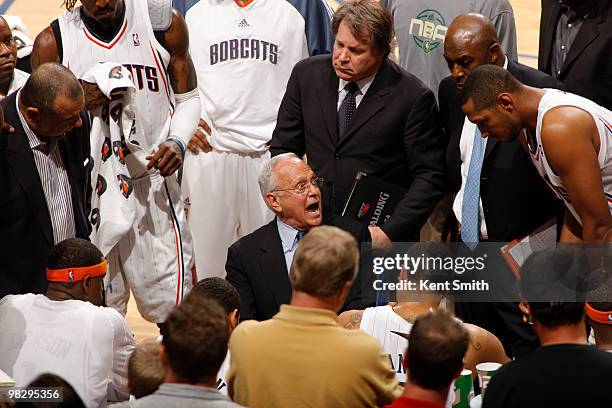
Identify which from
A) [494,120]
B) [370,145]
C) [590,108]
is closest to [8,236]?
[370,145]

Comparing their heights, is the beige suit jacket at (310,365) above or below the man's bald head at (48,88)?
below

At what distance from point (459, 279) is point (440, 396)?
1.67 metres

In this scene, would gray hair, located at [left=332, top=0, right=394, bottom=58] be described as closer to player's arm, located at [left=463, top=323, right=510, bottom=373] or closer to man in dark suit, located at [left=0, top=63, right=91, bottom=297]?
man in dark suit, located at [left=0, top=63, right=91, bottom=297]

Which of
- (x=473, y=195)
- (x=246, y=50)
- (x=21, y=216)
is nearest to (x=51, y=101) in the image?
(x=21, y=216)

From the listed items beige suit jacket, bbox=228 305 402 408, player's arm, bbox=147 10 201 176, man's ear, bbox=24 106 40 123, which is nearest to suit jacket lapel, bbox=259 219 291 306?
player's arm, bbox=147 10 201 176

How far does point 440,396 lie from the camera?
2658mm

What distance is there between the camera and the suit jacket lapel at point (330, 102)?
4648 millimetres

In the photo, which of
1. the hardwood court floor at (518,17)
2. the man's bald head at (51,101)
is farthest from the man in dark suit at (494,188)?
the hardwood court floor at (518,17)

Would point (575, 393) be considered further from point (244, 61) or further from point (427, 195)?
point (244, 61)

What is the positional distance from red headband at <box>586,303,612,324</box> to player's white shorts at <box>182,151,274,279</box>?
234 centimetres

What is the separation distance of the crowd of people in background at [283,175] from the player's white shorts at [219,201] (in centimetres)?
1

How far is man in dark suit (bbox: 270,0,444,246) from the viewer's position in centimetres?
452

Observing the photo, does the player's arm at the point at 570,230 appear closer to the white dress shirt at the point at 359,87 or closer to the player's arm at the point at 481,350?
the player's arm at the point at 481,350

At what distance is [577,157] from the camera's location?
149 inches
